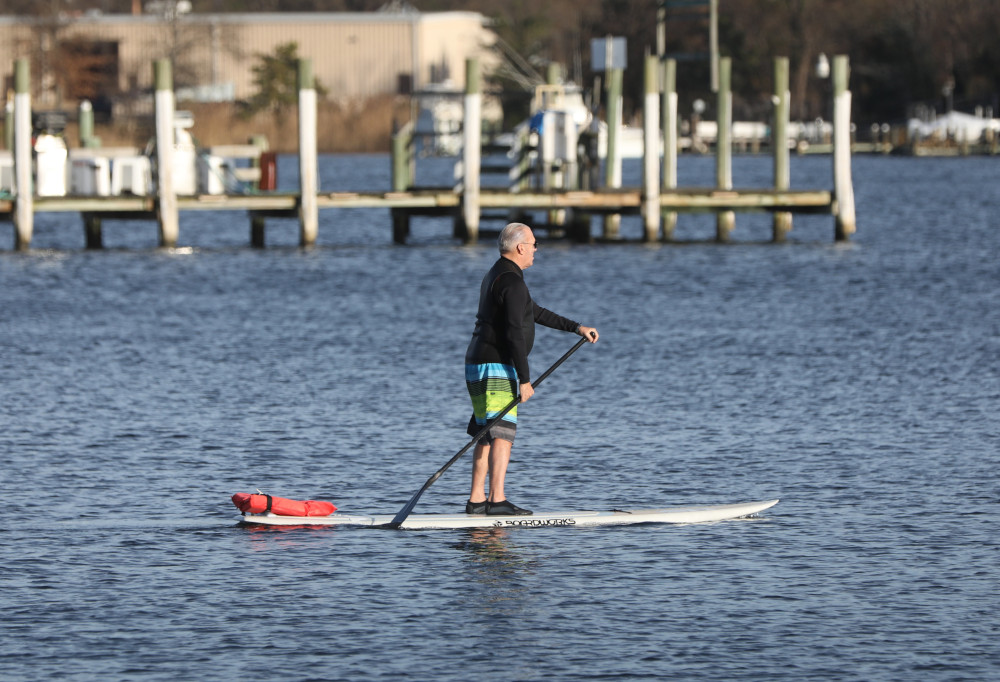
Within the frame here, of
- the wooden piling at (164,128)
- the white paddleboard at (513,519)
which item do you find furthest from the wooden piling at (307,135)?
the white paddleboard at (513,519)

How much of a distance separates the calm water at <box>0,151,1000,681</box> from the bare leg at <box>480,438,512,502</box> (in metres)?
0.32

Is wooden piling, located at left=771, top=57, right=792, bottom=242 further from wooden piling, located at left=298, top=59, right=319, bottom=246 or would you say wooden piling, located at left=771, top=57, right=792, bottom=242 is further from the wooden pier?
wooden piling, located at left=298, top=59, right=319, bottom=246

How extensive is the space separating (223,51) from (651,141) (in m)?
73.5

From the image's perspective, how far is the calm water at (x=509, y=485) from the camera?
9578 mm

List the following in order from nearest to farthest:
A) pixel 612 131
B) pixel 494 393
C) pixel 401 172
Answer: pixel 494 393 → pixel 401 172 → pixel 612 131

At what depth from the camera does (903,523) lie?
40.4ft

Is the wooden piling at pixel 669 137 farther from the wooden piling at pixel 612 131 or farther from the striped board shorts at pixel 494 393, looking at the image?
the striped board shorts at pixel 494 393

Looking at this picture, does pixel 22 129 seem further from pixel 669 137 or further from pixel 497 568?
pixel 497 568

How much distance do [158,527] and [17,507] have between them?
1.25 meters

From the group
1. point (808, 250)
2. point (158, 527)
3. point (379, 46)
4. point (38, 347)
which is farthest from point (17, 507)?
point (379, 46)

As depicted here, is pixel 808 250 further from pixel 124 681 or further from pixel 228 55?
pixel 228 55

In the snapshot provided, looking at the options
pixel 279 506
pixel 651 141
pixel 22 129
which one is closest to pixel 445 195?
pixel 651 141

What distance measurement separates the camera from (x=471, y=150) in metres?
34.3

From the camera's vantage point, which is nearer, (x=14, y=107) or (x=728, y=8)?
(x=14, y=107)
